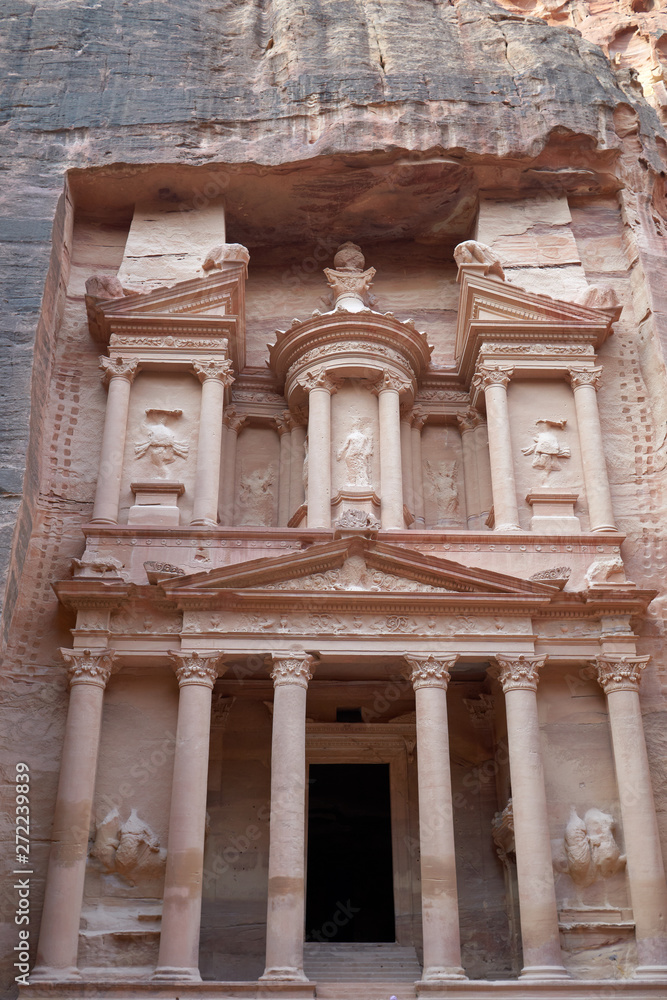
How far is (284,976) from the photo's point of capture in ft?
38.4

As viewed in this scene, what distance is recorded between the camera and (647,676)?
46.1 feet

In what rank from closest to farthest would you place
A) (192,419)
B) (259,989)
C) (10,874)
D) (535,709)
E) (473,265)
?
1. (259,989)
2. (10,874)
3. (535,709)
4. (192,419)
5. (473,265)

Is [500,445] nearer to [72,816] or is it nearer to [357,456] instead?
[357,456]

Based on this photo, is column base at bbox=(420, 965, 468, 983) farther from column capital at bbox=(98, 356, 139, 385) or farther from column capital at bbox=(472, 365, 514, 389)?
column capital at bbox=(98, 356, 139, 385)

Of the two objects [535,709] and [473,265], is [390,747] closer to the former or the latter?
[535,709]

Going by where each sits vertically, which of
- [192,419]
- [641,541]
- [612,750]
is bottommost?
[612,750]

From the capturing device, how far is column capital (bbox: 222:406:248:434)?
17266mm

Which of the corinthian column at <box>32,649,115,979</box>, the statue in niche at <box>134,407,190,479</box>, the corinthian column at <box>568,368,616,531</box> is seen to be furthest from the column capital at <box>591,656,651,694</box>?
the statue in niche at <box>134,407,190,479</box>

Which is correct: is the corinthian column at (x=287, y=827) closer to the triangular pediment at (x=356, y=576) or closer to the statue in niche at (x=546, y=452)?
the triangular pediment at (x=356, y=576)

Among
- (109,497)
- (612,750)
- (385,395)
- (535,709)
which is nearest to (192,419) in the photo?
(109,497)

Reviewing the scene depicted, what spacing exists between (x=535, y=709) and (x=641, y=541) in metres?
3.49

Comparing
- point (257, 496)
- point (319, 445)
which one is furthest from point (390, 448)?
point (257, 496)

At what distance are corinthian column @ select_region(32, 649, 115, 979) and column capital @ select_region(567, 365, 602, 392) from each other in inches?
334

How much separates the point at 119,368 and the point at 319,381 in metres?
3.22
